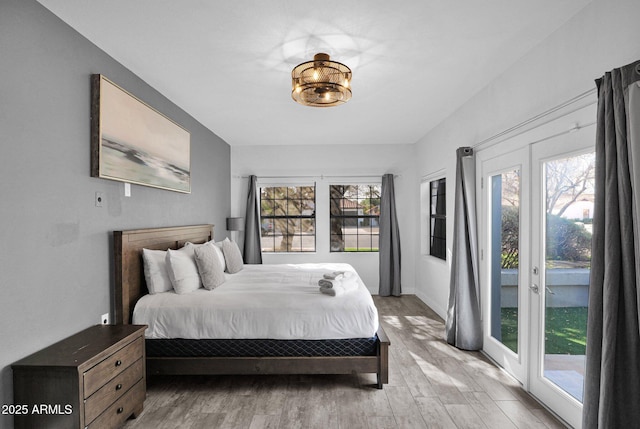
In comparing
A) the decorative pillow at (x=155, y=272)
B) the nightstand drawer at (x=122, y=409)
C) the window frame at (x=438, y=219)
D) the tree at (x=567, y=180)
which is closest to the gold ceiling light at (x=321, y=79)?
the tree at (x=567, y=180)

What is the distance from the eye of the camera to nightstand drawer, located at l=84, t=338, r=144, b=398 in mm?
1807

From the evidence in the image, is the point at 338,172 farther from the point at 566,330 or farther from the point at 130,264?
the point at 566,330

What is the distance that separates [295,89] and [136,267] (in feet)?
6.67

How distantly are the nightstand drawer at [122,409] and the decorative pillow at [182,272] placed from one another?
2.72ft

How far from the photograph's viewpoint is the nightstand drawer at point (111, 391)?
5.94ft

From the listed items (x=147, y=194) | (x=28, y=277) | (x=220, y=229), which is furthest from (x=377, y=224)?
(x=28, y=277)

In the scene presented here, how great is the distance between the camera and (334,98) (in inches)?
105

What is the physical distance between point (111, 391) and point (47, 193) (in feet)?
4.16

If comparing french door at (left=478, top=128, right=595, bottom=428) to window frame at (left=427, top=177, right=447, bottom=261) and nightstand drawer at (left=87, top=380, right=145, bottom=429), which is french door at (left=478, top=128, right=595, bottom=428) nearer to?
window frame at (left=427, top=177, right=447, bottom=261)

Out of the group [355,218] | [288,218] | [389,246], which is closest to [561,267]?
[389,246]

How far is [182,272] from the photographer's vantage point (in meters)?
3.01

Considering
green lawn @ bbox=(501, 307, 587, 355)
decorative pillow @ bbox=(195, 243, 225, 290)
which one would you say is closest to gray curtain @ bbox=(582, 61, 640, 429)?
green lawn @ bbox=(501, 307, 587, 355)

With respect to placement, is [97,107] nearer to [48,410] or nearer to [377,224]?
[48,410]

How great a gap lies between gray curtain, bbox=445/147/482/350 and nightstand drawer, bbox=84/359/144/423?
117 inches
